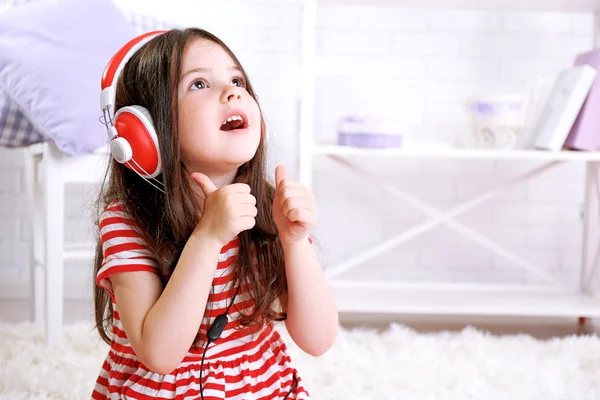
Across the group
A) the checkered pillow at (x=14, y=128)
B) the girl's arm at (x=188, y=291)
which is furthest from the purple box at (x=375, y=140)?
the girl's arm at (x=188, y=291)

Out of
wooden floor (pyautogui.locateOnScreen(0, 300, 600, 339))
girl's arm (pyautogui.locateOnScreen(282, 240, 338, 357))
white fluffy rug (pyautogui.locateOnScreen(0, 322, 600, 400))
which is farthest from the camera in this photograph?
wooden floor (pyautogui.locateOnScreen(0, 300, 600, 339))

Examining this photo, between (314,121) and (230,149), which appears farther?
(314,121)

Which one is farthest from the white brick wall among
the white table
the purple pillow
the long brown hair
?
the long brown hair

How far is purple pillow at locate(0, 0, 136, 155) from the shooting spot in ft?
5.32

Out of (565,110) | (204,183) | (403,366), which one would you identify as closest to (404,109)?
(565,110)

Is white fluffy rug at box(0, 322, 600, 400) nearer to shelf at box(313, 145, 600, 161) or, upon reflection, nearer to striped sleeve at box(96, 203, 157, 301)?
shelf at box(313, 145, 600, 161)

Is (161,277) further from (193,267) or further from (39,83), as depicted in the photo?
(39,83)

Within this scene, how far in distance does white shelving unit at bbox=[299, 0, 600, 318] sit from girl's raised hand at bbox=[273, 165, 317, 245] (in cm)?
83

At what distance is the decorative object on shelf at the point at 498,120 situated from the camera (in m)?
1.82

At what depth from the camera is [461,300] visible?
77.0 inches

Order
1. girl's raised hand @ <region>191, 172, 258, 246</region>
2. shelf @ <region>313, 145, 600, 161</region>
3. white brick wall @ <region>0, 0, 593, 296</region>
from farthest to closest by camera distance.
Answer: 1. white brick wall @ <region>0, 0, 593, 296</region>
2. shelf @ <region>313, 145, 600, 161</region>
3. girl's raised hand @ <region>191, 172, 258, 246</region>

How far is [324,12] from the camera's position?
7.38 feet

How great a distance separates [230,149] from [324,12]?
1470mm

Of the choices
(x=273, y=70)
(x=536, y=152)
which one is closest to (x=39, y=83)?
(x=273, y=70)
